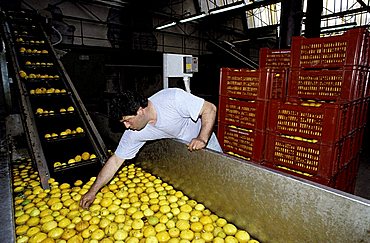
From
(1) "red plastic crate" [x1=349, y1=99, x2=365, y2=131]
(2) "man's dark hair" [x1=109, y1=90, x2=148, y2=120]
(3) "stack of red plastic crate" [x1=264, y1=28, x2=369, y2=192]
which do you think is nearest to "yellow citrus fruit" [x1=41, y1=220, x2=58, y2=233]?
(2) "man's dark hair" [x1=109, y1=90, x2=148, y2=120]

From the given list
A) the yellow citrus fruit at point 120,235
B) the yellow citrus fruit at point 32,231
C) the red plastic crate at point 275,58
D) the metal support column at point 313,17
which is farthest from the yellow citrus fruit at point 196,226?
Result: the metal support column at point 313,17

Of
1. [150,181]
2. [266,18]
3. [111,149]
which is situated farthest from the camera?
[266,18]

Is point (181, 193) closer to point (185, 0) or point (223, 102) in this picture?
point (223, 102)

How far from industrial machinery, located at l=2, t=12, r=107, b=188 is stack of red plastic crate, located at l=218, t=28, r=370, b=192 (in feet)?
6.47

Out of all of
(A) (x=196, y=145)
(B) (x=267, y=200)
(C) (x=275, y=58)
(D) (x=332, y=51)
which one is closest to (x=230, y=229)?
(B) (x=267, y=200)

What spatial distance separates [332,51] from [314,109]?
70cm

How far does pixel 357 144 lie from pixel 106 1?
12772 millimetres

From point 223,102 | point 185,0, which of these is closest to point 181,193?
point 223,102

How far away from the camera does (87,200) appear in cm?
209

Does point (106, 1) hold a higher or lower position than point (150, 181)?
higher

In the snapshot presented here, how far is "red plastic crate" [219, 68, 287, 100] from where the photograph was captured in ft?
8.55

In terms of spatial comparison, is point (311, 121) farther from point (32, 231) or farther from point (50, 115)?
point (50, 115)

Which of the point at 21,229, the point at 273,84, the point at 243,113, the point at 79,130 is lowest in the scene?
the point at 21,229

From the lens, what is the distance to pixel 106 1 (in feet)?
39.1
